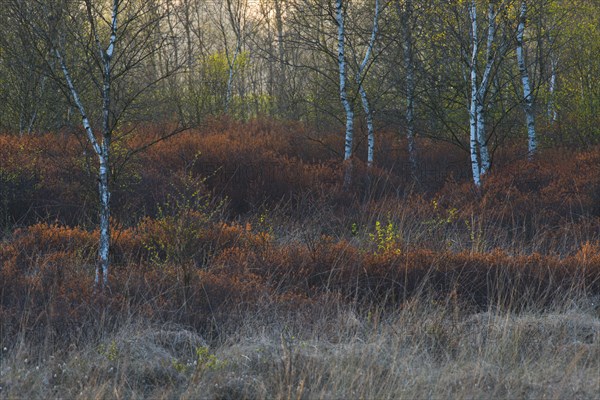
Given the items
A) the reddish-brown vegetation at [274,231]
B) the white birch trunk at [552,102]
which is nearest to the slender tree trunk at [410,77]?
the reddish-brown vegetation at [274,231]

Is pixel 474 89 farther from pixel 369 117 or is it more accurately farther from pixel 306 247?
pixel 306 247

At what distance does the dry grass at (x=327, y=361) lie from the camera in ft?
14.4

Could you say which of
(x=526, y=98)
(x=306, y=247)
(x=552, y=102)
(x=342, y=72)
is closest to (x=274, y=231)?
(x=306, y=247)

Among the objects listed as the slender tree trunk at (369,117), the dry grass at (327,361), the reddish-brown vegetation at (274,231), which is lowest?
the dry grass at (327,361)

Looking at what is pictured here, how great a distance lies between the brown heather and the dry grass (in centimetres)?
2

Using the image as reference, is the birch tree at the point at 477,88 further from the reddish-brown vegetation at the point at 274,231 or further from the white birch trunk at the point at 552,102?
the white birch trunk at the point at 552,102

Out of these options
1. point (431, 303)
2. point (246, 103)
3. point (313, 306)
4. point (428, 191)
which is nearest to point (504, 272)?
point (431, 303)

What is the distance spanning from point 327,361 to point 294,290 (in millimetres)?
2045

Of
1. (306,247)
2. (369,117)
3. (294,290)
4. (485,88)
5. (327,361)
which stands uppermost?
(485,88)

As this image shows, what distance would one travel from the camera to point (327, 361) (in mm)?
4758

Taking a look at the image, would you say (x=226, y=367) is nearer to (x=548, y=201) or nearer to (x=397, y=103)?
(x=548, y=201)

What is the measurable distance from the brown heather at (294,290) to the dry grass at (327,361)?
0.06 feet

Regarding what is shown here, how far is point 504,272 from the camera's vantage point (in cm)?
718

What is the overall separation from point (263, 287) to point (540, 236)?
4.82 m
